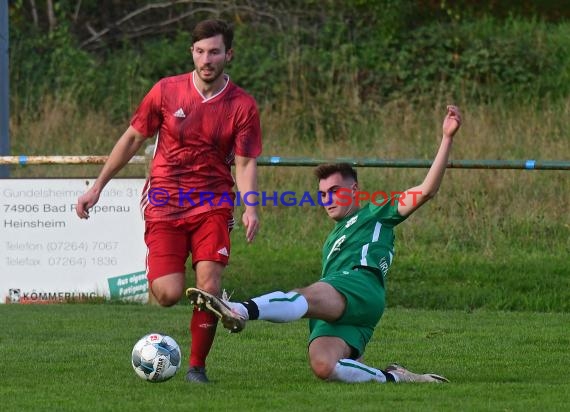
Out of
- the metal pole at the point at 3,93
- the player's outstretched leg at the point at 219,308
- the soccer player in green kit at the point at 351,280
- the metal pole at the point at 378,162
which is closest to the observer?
the player's outstretched leg at the point at 219,308

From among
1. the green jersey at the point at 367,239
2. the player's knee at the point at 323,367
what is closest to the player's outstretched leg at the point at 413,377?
the player's knee at the point at 323,367

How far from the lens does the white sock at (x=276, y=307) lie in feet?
23.3

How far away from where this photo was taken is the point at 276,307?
7.21 metres

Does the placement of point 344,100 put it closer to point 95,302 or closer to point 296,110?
point 296,110

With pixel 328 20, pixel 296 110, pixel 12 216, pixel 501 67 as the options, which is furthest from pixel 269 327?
pixel 328 20

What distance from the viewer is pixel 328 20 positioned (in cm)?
2330

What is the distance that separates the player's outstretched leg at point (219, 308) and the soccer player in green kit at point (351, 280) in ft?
1.15

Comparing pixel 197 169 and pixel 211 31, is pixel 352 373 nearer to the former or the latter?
pixel 197 169

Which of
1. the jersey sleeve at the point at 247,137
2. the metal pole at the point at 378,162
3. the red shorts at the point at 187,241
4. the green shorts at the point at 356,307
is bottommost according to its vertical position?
the green shorts at the point at 356,307

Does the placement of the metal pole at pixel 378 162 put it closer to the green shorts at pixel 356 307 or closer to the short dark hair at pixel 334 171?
the short dark hair at pixel 334 171

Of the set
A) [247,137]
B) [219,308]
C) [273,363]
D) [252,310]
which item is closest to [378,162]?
[273,363]

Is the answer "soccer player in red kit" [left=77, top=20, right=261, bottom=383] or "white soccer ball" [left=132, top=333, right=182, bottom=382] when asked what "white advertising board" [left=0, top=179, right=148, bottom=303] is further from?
"white soccer ball" [left=132, top=333, right=182, bottom=382]

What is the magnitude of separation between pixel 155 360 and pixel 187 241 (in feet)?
2.81

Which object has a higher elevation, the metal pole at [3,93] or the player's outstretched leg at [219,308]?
the metal pole at [3,93]
